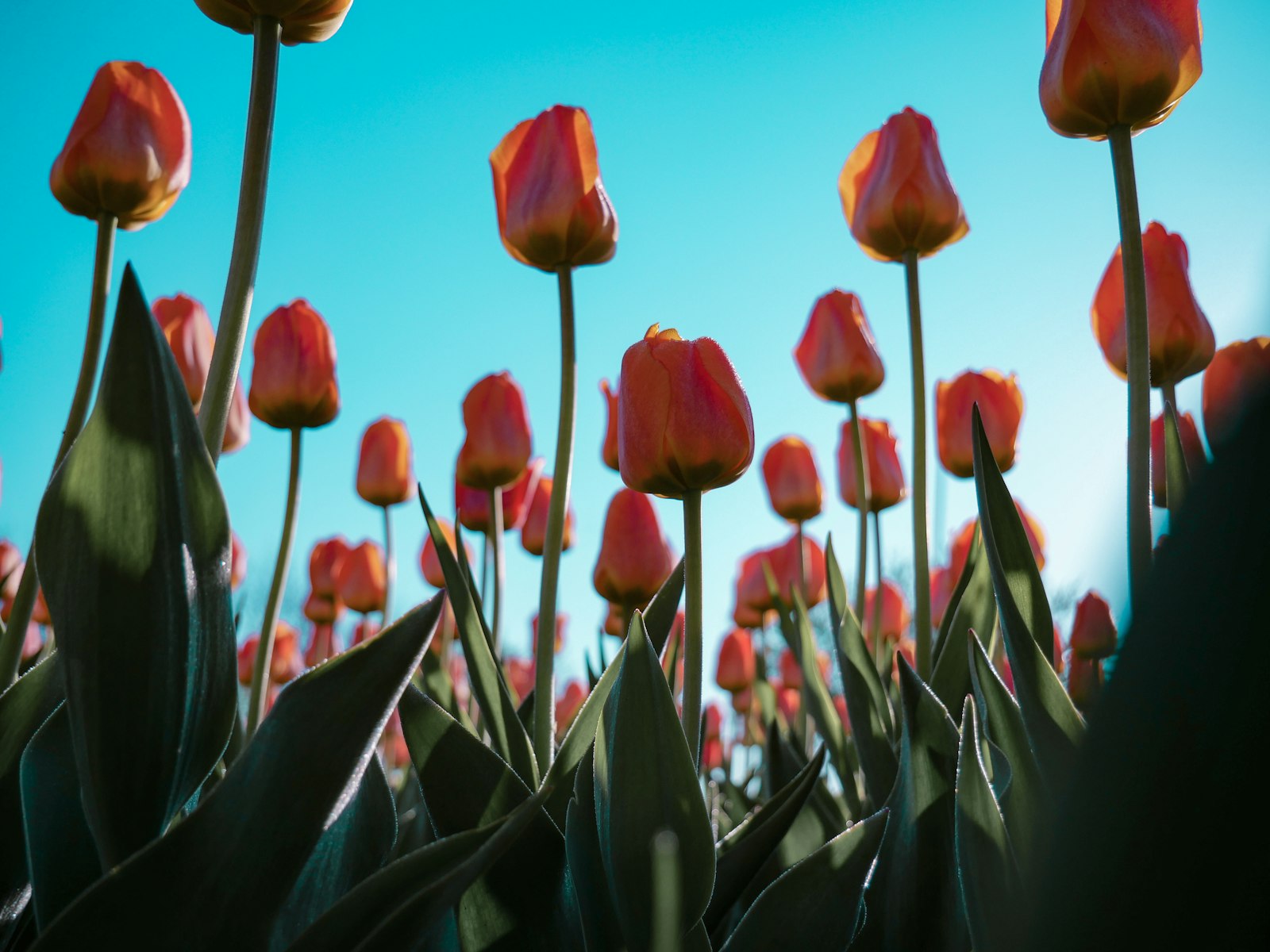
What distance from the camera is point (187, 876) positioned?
1.28 feet

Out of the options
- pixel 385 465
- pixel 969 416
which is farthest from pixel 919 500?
pixel 385 465

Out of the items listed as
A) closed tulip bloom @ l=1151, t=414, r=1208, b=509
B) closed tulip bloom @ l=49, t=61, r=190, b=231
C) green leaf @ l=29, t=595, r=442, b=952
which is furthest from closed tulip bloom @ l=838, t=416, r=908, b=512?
green leaf @ l=29, t=595, r=442, b=952

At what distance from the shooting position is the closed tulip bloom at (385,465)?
1.92m

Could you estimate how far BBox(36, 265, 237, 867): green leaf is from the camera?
0.41 metres

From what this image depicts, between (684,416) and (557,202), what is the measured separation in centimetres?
37

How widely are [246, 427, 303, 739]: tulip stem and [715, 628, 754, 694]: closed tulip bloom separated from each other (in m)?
1.70

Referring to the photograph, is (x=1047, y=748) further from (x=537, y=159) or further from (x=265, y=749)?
(x=537, y=159)

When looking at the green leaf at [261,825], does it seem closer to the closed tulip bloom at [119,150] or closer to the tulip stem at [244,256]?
the tulip stem at [244,256]

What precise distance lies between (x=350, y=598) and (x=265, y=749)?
6.43ft

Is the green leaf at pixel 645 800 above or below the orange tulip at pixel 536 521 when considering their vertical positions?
below

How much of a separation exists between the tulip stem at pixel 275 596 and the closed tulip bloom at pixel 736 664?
170cm

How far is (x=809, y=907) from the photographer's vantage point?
0.52 m

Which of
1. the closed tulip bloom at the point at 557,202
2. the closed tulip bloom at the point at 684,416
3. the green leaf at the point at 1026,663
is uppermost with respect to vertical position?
the closed tulip bloom at the point at 557,202

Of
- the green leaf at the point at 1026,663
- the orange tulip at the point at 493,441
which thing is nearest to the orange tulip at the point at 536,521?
the orange tulip at the point at 493,441
